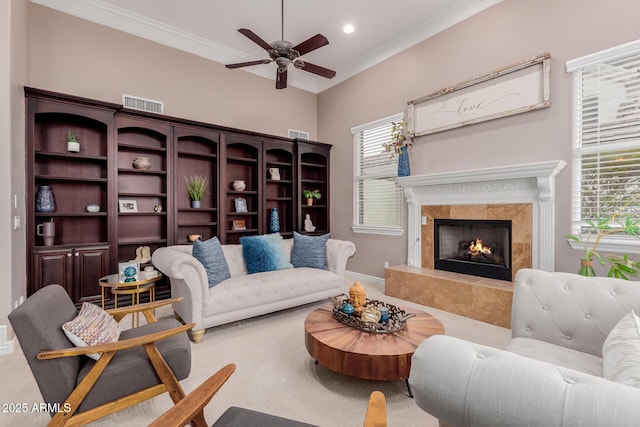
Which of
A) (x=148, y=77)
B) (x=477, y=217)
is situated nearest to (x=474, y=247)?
(x=477, y=217)

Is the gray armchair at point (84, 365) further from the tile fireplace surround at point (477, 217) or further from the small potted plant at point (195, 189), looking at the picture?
the tile fireplace surround at point (477, 217)

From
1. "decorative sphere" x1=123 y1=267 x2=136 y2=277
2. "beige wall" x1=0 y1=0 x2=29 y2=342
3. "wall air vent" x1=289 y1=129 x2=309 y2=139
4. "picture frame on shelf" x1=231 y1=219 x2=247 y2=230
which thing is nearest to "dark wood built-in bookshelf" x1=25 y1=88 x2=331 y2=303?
"picture frame on shelf" x1=231 y1=219 x2=247 y2=230

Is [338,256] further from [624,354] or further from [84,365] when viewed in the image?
[624,354]

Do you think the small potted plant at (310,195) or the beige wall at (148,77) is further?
the small potted plant at (310,195)

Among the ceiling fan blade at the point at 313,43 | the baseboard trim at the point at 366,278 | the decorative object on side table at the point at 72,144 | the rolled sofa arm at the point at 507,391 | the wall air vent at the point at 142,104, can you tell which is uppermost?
the ceiling fan blade at the point at 313,43

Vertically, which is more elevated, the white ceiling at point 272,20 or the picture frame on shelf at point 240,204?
the white ceiling at point 272,20

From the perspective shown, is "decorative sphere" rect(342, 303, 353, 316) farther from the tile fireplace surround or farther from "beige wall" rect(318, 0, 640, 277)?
"beige wall" rect(318, 0, 640, 277)

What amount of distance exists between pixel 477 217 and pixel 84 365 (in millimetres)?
3983

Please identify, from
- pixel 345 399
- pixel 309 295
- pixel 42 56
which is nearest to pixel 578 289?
pixel 345 399

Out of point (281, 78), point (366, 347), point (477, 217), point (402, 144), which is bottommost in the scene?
point (366, 347)

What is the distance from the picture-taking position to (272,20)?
412 cm

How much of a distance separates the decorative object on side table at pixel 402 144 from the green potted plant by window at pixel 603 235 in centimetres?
210

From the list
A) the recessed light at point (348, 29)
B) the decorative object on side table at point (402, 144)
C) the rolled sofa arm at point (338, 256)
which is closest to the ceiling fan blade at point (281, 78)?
the recessed light at point (348, 29)

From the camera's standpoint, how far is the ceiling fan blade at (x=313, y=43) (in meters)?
2.97
